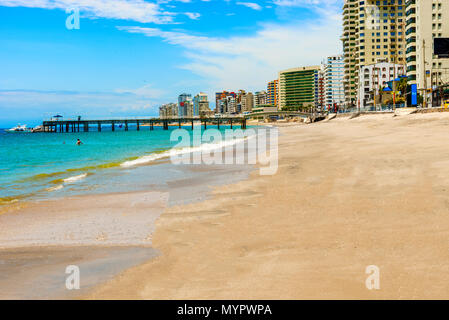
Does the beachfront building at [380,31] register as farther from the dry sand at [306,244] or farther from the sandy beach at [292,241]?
the dry sand at [306,244]

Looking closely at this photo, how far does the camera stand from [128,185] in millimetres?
14289

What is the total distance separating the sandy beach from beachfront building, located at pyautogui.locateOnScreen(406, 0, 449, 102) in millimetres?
90758

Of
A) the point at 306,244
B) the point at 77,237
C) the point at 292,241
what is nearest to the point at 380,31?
the point at 292,241

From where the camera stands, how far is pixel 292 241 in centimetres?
612

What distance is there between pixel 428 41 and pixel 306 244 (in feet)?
339

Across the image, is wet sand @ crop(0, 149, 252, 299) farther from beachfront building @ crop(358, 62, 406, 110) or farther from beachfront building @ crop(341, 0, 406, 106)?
beachfront building @ crop(341, 0, 406, 106)

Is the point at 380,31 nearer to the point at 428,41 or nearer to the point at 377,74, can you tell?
the point at 377,74

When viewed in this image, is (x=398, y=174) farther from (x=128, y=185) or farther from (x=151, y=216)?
(x=128, y=185)

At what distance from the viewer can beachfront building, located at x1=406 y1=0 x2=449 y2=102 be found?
91.6 metres

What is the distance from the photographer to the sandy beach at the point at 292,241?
446 centimetres

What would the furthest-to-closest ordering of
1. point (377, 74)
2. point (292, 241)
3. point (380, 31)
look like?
point (380, 31) → point (377, 74) → point (292, 241)

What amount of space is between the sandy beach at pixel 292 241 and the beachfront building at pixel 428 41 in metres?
90.8

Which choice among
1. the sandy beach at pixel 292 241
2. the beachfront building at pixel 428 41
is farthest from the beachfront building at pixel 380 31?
the sandy beach at pixel 292 241
